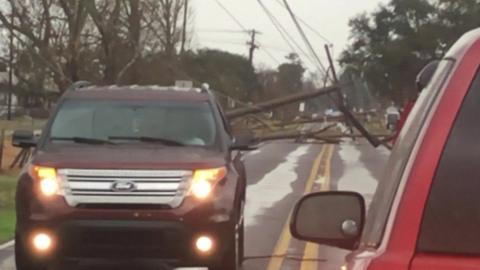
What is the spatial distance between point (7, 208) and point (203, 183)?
10030mm

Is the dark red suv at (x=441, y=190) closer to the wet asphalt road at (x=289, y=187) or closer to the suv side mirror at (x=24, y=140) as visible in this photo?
the wet asphalt road at (x=289, y=187)

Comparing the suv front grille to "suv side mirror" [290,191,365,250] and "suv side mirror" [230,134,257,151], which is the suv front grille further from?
"suv side mirror" [290,191,365,250]

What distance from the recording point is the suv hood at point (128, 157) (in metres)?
9.88

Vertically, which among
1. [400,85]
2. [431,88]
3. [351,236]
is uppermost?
[431,88]

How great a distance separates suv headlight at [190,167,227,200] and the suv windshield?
752 millimetres

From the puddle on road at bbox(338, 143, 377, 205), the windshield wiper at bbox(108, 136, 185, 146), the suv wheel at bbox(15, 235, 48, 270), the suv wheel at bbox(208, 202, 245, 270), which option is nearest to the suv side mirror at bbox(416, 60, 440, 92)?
the suv wheel at bbox(208, 202, 245, 270)

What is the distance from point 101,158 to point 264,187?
1543 centimetres

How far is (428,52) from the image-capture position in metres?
59.6

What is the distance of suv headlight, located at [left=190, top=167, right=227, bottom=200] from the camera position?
9922 mm

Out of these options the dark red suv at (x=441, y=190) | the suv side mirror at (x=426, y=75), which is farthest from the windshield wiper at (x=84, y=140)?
the dark red suv at (x=441, y=190)

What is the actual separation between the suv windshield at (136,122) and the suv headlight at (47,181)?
2.60 feet

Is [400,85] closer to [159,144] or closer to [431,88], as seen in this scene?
[159,144]

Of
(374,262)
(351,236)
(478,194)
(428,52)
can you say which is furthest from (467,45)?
(428,52)

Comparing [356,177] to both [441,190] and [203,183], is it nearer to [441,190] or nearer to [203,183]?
[203,183]
